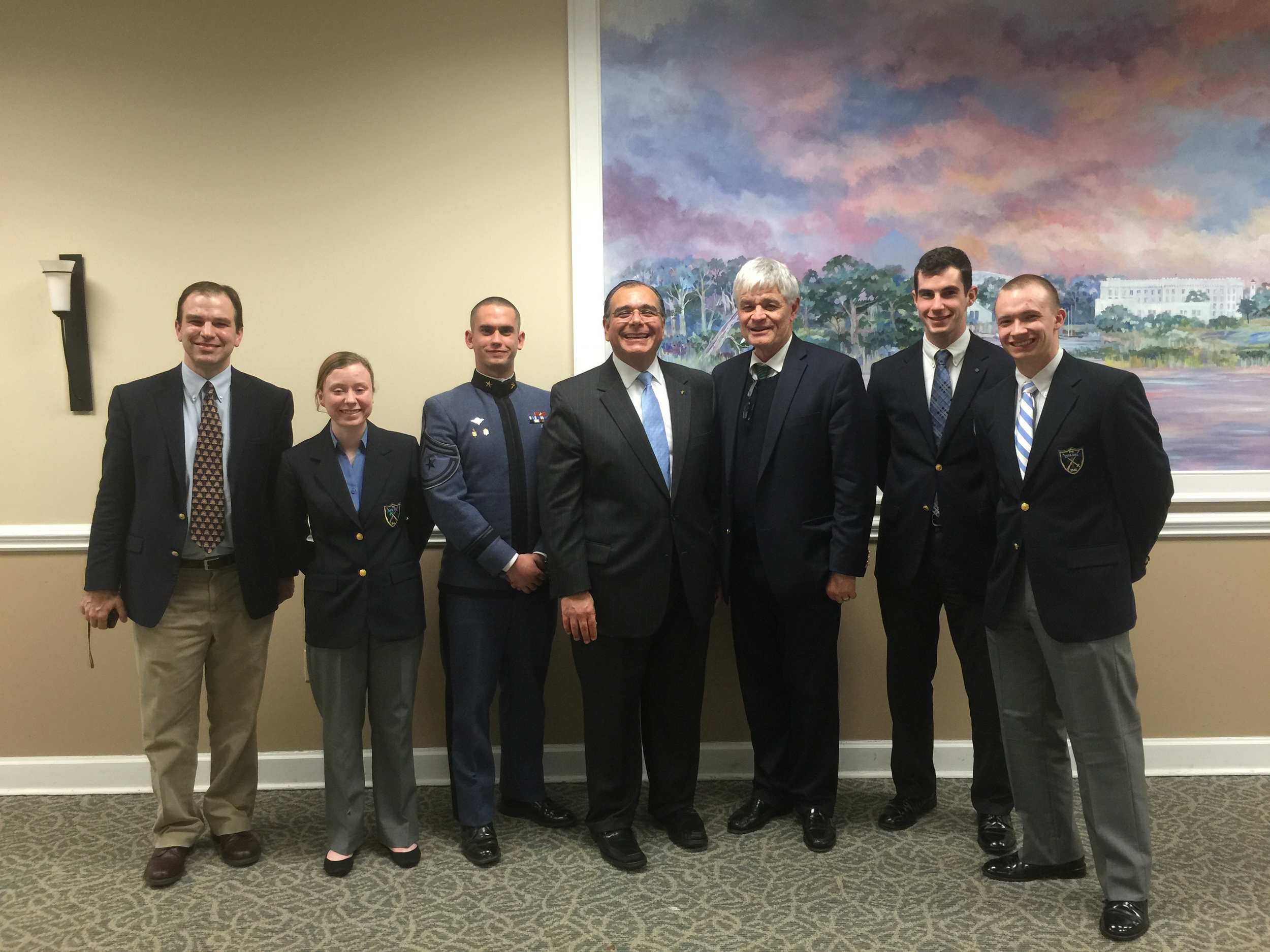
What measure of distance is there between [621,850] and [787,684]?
2.38ft

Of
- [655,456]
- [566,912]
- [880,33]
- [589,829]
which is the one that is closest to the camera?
[566,912]

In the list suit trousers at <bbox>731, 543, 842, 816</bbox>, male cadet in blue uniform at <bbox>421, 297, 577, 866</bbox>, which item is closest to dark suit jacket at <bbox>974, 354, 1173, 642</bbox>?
suit trousers at <bbox>731, 543, 842, 816</bbox>

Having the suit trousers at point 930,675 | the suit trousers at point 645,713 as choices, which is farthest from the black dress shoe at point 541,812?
the suit trousers at point 930,675

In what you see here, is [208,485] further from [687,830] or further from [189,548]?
[687,830]

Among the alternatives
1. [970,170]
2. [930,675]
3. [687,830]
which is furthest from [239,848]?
[970,170]

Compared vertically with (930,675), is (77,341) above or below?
above

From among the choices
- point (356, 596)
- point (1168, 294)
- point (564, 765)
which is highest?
point (1168, 294)

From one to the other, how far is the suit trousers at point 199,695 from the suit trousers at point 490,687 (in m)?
0.60

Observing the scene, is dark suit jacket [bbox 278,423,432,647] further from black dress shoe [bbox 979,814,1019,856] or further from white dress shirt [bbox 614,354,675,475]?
black dress shoe [bbox 979,814,1019,856]

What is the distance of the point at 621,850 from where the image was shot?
2779mm

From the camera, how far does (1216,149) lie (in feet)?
11.0

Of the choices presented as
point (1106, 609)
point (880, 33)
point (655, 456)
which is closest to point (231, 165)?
point (655, 456)

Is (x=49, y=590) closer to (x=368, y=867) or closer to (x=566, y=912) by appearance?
(x=368, y=867)

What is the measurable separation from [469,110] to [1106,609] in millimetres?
2607
